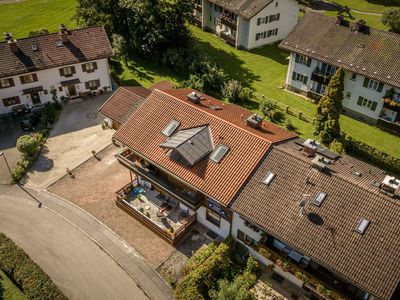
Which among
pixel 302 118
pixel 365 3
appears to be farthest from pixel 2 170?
pixel 365 3

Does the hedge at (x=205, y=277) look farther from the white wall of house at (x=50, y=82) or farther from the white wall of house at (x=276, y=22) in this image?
the white wall of house at (x=276, y=22)

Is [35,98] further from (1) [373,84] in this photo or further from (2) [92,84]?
(1) [373,84]

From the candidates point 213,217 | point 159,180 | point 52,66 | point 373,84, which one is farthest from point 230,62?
point 213,217

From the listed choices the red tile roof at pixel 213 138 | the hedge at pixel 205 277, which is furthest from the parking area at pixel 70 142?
the hedge at pixel 205 277

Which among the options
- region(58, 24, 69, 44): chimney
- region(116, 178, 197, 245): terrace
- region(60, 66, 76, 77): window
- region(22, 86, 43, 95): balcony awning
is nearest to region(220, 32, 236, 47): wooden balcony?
region(58, 24, 69, 44): chimney

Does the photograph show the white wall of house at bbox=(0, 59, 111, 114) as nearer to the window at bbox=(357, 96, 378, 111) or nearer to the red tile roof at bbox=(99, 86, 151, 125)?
the red tile roof at bbox=(99, 86, 151, 125)
